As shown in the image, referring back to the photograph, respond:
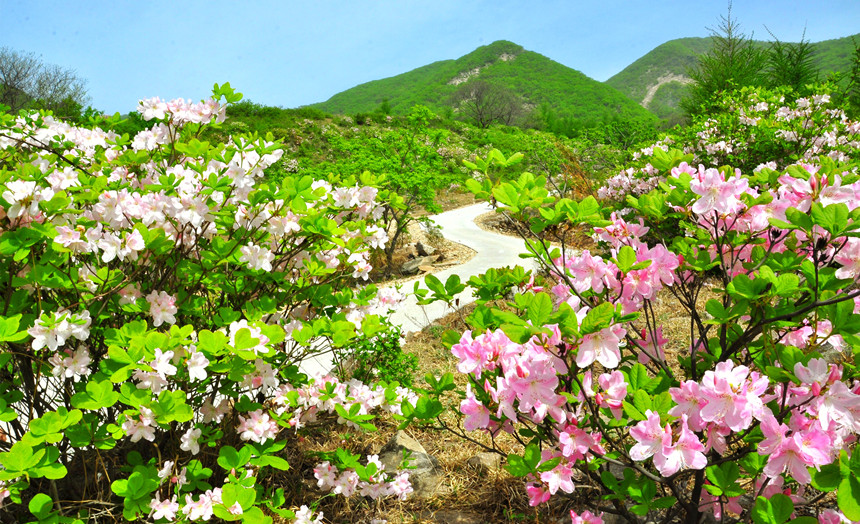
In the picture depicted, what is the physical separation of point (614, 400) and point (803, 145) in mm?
5936

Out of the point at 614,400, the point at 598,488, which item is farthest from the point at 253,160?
the point at 598,488

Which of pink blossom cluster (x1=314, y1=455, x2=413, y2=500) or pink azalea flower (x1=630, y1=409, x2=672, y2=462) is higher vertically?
pink azalea flower (x1=630, y1=409, x2=672, y2=462)

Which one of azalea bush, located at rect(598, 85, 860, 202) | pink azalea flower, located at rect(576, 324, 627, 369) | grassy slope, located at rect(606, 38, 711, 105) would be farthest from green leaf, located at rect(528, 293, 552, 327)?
grassy slope, located at rect(606, 38, 711, 105)

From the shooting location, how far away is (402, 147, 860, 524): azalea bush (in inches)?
40.9

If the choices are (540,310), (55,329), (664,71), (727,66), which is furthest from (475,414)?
(664,71)

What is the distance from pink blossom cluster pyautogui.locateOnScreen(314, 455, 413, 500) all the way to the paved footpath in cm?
47

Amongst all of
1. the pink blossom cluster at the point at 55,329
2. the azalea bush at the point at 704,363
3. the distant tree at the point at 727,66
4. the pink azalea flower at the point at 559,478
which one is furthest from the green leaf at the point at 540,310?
the distant tree at the point at 727,66

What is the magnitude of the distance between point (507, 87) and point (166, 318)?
8332 cm

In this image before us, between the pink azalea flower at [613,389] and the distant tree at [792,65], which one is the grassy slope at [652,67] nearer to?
the distant tree at [792,65]

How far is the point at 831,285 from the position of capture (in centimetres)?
112

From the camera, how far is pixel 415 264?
980 centimetres

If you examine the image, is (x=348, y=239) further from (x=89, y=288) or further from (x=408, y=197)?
(x=408, y=197)

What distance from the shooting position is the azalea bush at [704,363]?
104 centimetres

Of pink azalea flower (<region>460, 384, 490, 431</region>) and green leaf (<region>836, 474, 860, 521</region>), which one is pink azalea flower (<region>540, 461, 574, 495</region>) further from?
green leaf (<region>836, 474, 860, 521</region>)
